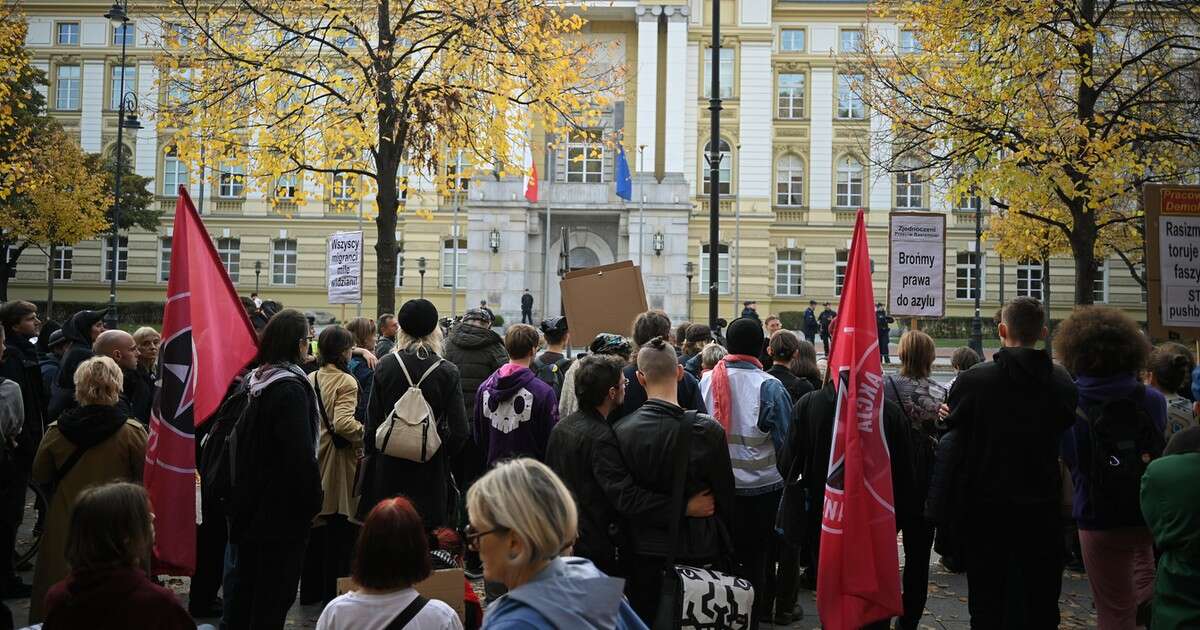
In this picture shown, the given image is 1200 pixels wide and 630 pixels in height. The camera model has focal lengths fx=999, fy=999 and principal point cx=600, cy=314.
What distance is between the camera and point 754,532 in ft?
21.5

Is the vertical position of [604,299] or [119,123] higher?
[119,123]

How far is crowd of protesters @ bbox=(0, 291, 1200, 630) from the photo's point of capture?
3.54 m

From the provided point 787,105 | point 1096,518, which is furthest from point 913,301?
point 787,105

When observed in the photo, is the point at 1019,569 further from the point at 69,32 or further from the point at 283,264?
the point at 69,32

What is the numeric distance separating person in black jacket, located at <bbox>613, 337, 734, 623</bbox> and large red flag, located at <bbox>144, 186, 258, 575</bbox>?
2494 millimetres

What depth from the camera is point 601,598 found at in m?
2.71

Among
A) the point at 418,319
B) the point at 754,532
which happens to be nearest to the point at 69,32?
the point at 418,319

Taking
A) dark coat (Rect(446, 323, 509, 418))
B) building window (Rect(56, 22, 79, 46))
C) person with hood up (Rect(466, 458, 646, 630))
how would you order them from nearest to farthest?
person with hood up (Rect(466, 458, 646, 630)) → dark coat (Rect(446, 323, 509, 418)) → building window (Rect(56, 22, 79, 46))

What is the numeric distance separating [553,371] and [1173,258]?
537cm

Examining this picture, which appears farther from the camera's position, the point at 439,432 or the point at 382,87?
the point at 382,87

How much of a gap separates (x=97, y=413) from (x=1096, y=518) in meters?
6.10

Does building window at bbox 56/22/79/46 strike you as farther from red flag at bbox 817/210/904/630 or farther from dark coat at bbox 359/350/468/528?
red flag at bbox 817/210/904/630

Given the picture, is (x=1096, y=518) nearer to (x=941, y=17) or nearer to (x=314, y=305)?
(x=941, y=17)

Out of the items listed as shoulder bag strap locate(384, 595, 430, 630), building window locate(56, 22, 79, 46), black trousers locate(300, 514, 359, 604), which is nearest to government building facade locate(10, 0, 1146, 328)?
building window locate(56, 22, 79, 46)
